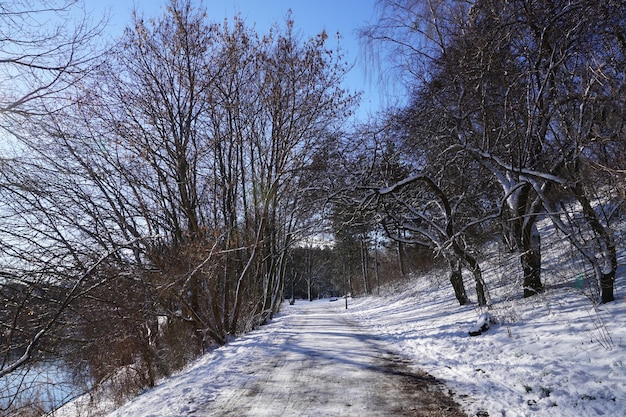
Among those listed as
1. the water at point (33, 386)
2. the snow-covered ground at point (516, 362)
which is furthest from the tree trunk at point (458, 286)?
the water at point (33, 386)

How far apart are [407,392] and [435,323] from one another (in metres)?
5.96

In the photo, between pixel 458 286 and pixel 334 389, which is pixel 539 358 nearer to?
pixel 334 389

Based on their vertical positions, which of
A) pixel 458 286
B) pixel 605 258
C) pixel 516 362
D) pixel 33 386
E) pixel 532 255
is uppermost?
pixel 532 255

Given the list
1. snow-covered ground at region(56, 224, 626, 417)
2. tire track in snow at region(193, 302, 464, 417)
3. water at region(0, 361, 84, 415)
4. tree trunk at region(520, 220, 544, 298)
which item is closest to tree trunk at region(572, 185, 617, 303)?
snow-covered ground at region(56, 224, 626, 417)

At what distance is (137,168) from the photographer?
10500 mm

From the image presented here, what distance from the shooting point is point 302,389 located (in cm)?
516

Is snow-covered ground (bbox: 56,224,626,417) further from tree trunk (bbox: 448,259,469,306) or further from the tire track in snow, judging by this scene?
tree trunk (bbox: 448,259,469,306)

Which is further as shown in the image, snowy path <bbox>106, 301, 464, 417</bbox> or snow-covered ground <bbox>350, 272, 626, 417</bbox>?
snowy path <bbox>106, 301, 464, 417</bbox>

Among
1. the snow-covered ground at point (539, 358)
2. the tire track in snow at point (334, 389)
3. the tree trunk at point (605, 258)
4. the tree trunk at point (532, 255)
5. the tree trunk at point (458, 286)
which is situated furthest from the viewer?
the tree trunk at point (458, 286)

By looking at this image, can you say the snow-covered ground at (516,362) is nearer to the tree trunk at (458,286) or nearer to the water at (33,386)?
the water at (33,386)

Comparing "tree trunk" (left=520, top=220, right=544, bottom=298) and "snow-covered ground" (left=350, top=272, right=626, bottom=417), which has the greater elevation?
"tree trunk" (left=520, top=220, right=544, bottom=298)

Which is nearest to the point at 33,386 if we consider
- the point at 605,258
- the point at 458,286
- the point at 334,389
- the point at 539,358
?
the point at 334,389

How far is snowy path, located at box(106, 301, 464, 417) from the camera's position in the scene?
14.3 ft

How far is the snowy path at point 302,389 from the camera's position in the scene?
14.3ft
